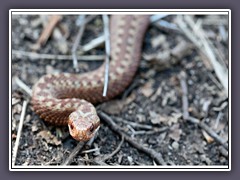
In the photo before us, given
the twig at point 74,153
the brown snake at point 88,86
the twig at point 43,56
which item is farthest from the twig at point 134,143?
the twig at point 43,56

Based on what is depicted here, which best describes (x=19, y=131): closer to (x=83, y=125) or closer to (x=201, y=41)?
(x=83, y=125)

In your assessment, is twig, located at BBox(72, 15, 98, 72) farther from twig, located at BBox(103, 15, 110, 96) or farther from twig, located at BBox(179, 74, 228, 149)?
twig, located at BBox(179, 74, 228, 149)

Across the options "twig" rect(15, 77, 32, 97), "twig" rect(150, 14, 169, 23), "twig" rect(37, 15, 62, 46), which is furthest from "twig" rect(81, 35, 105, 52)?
"twig" rect(15, 77, 32, 97)

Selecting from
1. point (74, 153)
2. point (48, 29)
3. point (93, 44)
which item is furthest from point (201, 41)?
→ point (74, 153)

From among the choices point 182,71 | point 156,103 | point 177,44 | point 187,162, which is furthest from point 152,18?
point 187,162

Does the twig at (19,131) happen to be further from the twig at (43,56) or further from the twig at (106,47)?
the twig at (106,47)

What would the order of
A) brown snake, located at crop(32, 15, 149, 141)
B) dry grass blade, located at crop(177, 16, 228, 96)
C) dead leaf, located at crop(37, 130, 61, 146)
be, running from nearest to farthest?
1. brown snake, located at crop(32, 15, 149, 141)
2. dead leaf, located at crop(37, 130, 61, 146)
3. dry grass blade, located at crop(177, 16, 228, 96)
